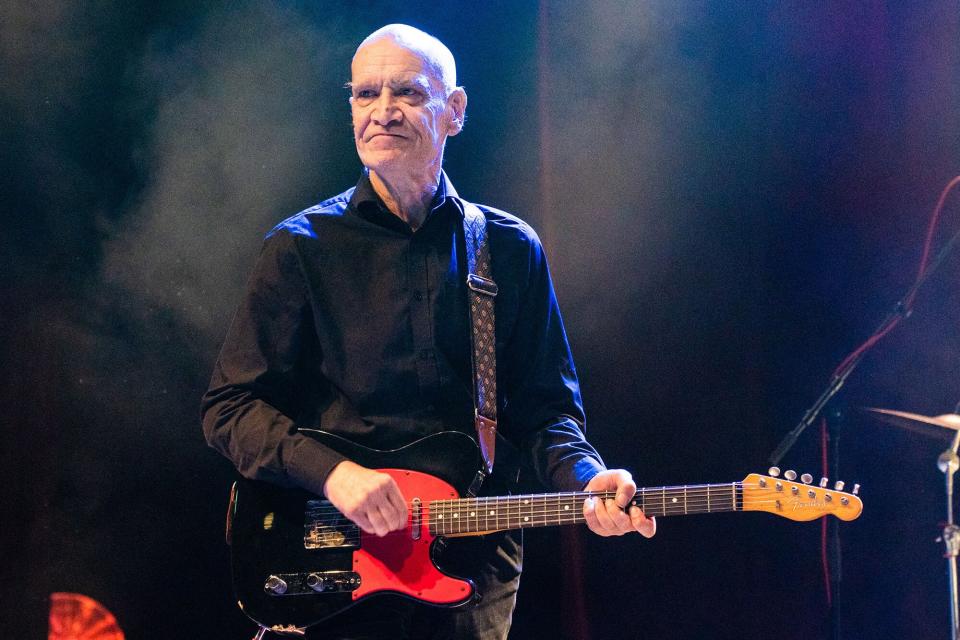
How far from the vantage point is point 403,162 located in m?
2.99

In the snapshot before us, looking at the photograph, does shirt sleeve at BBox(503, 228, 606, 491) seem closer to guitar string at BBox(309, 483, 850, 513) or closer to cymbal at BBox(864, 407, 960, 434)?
guitar string at BBox(309, 483, 850, 513)

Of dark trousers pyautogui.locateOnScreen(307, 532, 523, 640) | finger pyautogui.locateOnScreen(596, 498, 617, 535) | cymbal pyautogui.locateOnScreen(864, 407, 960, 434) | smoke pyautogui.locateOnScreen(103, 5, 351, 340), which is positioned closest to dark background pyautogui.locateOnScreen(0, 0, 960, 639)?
smoke pyautogui.locateOnScreen(103, 5, 351, 340)

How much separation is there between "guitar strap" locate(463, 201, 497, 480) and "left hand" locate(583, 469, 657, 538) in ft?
1.09

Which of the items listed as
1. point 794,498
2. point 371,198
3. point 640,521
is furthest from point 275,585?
point 794,498

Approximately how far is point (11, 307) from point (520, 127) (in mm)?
2299

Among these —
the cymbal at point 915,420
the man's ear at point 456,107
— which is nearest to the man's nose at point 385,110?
the man's ear at point 456,107

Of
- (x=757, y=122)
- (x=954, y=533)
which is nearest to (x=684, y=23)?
(x=757, y=122)

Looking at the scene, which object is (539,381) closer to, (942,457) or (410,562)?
(410,562)

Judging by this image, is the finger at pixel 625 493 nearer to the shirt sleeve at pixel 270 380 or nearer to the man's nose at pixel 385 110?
the shirt sleeve at pixel 270 380

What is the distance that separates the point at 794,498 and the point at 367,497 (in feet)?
3.83

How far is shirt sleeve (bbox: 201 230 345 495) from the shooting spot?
2.58 metres

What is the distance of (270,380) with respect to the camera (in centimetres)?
278

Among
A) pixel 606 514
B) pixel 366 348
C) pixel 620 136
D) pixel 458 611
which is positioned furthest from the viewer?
pixel 620 136

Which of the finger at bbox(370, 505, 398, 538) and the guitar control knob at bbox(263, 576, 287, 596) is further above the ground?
the finger at bbox(370, 505, 398, 538)
